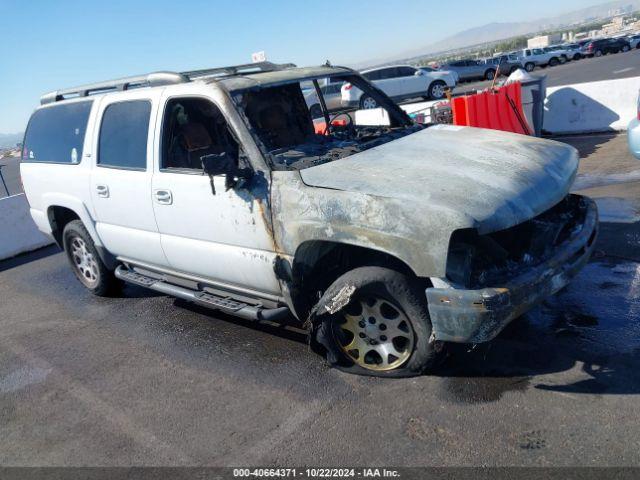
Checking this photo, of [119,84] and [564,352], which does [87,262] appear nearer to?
[119,84]

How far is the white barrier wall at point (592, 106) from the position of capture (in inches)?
407

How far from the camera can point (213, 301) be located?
4.43m

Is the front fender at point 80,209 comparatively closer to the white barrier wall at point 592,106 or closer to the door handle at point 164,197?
the door handle at point 164,197

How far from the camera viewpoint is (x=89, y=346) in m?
5.03

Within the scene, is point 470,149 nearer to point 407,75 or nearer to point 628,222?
point 628,222

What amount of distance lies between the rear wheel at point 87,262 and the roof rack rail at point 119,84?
135cm

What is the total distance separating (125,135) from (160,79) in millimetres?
593

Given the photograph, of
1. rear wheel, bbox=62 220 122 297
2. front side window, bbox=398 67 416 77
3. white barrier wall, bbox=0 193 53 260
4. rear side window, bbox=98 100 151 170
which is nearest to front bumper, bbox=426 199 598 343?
rear side window, bbox=98 100 151 170

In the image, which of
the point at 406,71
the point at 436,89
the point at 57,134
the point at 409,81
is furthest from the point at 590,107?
the point at 436,89

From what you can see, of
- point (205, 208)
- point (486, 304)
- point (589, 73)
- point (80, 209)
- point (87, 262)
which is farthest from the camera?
point (589, 73)

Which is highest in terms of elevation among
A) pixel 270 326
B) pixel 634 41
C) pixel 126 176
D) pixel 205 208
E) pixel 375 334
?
pixel 126 176

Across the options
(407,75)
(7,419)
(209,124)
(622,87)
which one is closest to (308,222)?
(209,124)

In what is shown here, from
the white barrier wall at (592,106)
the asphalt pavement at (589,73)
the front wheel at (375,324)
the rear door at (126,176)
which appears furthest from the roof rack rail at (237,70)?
the asphalt pavement at (589,73)

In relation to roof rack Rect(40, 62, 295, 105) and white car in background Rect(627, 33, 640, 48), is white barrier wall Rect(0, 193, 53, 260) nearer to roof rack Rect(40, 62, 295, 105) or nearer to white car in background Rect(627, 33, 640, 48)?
roof rack Rect(40, 62, 295, 105)
